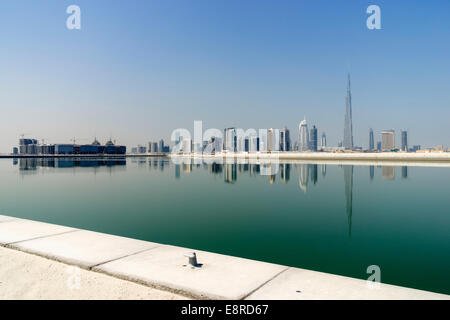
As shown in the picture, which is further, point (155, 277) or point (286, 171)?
point (286, 171)

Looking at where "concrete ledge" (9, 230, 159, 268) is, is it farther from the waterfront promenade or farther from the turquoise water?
the turquoise water

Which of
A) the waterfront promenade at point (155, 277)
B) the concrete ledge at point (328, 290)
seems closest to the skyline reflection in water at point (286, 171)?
the concrete ledge at point (328, 290)

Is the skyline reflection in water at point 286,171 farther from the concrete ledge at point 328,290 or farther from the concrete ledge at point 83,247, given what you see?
the concrete ledge at point 83,247

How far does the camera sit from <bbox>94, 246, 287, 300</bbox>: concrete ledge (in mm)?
5133

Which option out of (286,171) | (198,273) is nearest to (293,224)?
(198,273)

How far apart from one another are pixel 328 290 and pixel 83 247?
550cm

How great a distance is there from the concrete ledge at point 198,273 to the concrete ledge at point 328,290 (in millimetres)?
264

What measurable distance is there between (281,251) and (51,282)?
524 cm

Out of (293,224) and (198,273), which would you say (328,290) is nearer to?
(198,273)

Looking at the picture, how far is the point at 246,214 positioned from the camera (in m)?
13.3

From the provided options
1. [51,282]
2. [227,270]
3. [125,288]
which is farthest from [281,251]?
[51,282]

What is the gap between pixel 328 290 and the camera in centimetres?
513

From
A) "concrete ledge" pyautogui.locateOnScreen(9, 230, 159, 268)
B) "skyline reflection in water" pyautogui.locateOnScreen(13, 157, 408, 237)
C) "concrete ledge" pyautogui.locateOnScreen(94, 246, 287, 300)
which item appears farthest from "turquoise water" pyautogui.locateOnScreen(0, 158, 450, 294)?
"concrete ledge" pyautogui.locateOnScreen(94, 246, 287, 300)

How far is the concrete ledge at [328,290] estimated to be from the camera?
489cm
